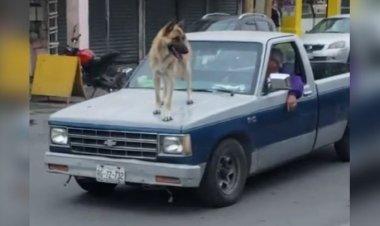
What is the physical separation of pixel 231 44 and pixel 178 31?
102cm

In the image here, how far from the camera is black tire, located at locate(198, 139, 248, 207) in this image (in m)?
6.55

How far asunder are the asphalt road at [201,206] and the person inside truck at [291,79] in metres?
0.89

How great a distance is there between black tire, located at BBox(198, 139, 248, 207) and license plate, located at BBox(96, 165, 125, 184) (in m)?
0.72

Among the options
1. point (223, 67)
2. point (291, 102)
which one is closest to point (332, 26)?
point (291, 102)

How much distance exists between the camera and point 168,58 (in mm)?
6871

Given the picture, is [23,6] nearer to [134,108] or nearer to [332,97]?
[134,108]

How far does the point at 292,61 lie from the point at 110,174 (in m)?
2.71

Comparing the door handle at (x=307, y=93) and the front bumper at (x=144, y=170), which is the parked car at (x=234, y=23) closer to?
the door handle at (x=307, y=93)

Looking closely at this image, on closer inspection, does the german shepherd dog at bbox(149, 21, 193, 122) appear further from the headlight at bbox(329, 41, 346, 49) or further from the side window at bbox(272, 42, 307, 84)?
the headlight at bbox(329, 41, 346, 49)

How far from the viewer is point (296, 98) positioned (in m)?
7.66

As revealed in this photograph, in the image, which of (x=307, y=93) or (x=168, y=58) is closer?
(x=168, y=58)

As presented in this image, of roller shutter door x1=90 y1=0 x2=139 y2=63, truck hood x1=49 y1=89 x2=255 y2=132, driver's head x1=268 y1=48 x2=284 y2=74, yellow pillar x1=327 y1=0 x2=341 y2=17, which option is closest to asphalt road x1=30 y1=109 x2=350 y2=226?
truck hood x1=49 y1=89 x2=255 y2=132

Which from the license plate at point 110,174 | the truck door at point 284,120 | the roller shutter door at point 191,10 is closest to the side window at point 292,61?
the truck door at point 284,120

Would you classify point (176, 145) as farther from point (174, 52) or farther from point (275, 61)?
point (275, 61)
